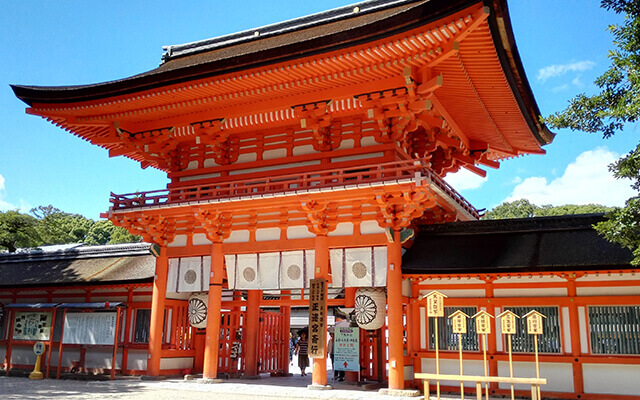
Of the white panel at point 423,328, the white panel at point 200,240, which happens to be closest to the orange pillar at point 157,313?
the white panel at point 200,240

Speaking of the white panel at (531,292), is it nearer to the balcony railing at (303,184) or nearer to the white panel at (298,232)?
the balcony railing at (303,184)

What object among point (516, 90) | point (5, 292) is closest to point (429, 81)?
point (516, 90)

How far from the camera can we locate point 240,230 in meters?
15.5

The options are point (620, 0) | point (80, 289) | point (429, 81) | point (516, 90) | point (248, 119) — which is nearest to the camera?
point (620, 0)

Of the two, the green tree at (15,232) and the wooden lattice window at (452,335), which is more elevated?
the green tree at (15,232)

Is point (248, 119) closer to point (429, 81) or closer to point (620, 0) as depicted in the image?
point (429, 81)

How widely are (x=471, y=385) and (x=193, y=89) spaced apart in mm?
10242

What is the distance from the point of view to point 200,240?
16109 mm

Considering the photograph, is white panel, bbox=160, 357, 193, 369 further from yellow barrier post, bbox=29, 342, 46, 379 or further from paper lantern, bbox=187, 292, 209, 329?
yellow barrier post, bbox=29, 342, 46, 379

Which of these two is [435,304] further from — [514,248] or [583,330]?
[583,330]

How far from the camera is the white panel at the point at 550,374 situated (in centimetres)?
1215

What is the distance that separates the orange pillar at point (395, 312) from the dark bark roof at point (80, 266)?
7629mm

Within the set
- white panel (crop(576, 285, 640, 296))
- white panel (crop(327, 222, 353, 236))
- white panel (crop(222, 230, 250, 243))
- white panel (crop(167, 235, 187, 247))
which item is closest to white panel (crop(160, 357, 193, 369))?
white panel (crop(167, 235, 187, 247))

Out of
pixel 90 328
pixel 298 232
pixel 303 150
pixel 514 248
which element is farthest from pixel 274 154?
pixel 90 328
